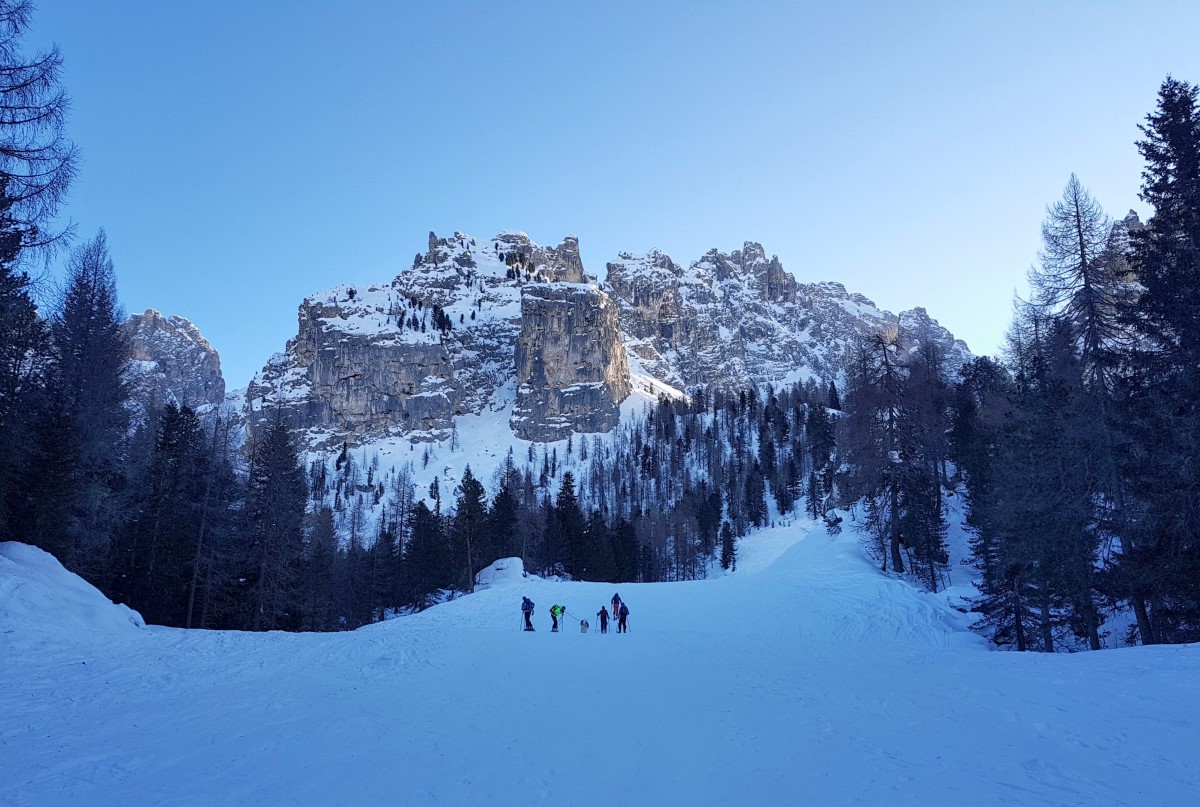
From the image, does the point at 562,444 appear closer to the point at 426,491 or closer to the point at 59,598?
the point at 426,491

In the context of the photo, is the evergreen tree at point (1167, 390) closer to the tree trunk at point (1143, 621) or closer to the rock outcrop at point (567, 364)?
the tree trunk at point (1143, 621)

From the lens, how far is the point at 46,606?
546 inches

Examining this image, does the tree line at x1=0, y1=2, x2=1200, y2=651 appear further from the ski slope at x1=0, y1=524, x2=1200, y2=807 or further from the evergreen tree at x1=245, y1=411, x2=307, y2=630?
the ski slope at x1=0, y1=524, x2=1200, y2=807

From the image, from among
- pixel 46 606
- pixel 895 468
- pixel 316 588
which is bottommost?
pixel 316 588

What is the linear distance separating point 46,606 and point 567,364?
6694 inches

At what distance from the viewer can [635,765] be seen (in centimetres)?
715

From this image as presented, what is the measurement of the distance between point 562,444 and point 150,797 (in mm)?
161649

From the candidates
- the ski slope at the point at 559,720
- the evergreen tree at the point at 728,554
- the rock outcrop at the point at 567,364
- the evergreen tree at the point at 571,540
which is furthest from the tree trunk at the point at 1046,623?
the rock outcrop at the point at 567,364

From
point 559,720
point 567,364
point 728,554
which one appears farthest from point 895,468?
point 567,364

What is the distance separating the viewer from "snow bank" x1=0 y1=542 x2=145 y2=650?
1245cm

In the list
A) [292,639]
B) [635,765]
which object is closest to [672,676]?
[635,765]

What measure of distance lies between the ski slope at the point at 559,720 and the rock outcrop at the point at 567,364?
155 metres

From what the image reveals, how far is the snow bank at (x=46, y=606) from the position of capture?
12445 mm

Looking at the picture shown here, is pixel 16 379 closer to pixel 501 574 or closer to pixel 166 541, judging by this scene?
pixel 166 541
